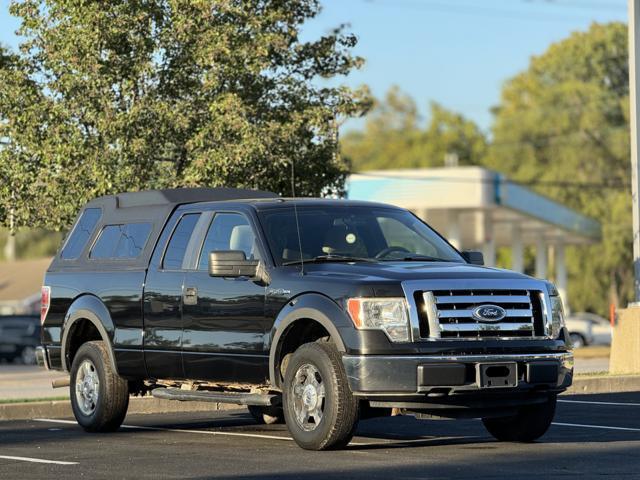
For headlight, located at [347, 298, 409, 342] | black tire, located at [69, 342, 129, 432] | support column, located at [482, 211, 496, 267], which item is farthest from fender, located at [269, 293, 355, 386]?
support column, located at [482, 211, 496, 267]

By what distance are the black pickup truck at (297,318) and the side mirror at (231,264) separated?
11 millimetres

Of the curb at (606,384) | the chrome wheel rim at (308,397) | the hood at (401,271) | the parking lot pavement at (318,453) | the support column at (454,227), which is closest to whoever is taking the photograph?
the parking lot pavement at (318,453)

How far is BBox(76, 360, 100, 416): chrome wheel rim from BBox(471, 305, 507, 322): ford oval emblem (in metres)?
4.24

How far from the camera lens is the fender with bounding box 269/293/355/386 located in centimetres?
1144

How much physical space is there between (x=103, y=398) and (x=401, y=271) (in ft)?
12.1

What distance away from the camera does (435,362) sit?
11172 millimetres

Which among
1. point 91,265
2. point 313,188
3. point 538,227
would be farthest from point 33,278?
point 91,265

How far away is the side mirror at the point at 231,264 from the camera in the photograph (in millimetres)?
12273

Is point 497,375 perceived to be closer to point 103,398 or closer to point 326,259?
point 326,259

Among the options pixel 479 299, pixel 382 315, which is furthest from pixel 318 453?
pixel 479 299

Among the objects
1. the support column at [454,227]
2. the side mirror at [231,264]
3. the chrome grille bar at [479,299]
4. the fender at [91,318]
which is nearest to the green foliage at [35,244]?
the support column at [454,227]

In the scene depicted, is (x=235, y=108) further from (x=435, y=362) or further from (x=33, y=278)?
(x=33, y=278)

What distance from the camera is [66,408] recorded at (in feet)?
54.7

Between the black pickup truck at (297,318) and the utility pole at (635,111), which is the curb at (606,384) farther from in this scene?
the black pickup truck at (297,318)
